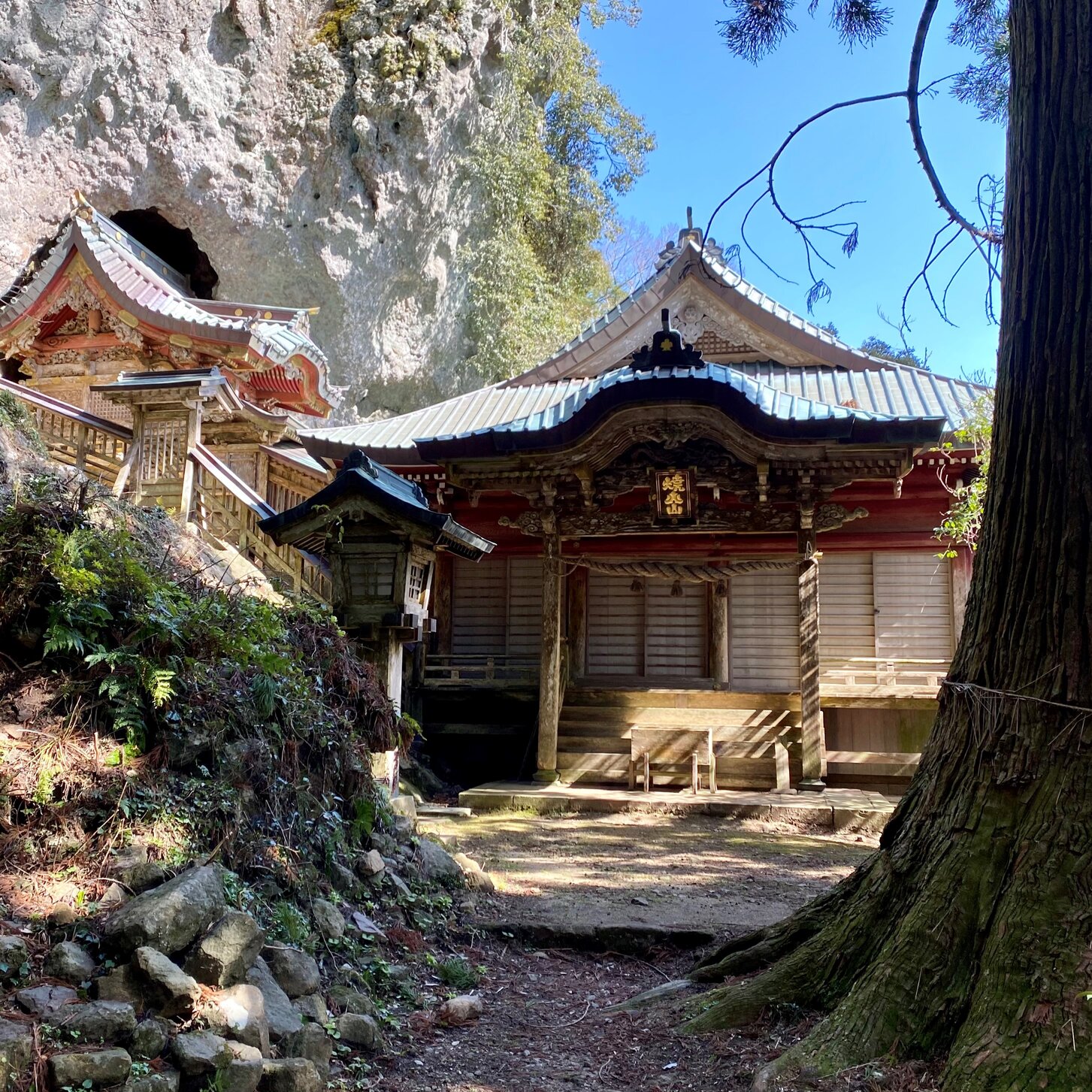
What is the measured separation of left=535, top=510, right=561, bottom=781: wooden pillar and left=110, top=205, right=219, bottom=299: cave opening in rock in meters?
15.4

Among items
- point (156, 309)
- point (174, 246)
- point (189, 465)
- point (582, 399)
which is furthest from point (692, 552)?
point (174, 246)

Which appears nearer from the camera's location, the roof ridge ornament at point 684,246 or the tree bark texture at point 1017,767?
the tree bark texture at point 1017,767

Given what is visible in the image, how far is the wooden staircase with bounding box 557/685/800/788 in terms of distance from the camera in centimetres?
984

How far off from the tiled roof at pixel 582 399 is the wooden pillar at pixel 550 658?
5.19ft

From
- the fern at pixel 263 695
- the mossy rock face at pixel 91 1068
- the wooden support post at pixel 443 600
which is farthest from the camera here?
the wooden support post at pixel 443 600

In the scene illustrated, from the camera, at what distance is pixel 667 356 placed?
939 cm

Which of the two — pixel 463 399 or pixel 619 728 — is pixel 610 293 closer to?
pixel 463 399

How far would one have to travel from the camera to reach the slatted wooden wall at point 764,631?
1166 cm

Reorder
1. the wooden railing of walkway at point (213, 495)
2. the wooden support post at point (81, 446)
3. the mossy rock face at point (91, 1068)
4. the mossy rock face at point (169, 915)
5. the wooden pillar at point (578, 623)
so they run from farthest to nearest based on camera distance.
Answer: the wooden pillar at point (578, 623) < the wooden support post at point (81, 446) < the wooden railing of walkway at point (213, 495) < the mossy rock face at point (169, 915) < the mossy rock face at point (91, 1068)

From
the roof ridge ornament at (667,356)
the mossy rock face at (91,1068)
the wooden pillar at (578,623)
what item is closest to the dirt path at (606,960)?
the mossy rock face at (91,1068)

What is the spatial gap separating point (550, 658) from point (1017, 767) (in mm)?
7436

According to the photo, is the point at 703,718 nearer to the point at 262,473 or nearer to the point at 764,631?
the point at 764,631

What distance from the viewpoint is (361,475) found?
579cm

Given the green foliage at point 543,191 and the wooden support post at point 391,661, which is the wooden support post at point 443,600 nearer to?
the wooden support post at point 391,661
